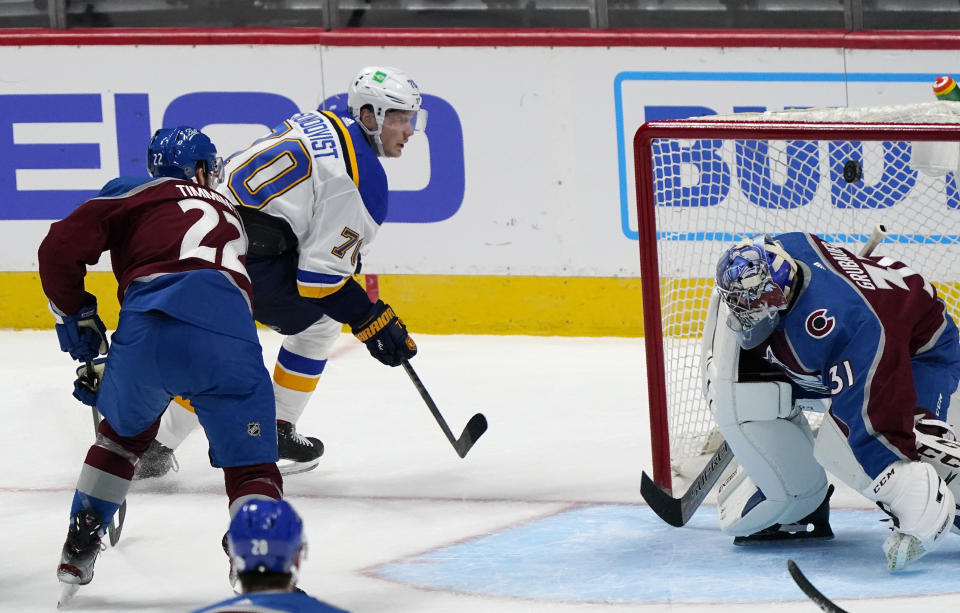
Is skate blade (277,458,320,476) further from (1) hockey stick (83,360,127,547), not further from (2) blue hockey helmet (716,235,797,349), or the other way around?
(2) blue hockey helmet (716,235,797,349)

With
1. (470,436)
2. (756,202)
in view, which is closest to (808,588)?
(470,436)

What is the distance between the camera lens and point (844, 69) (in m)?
5.42

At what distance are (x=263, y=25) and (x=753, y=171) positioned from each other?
7.08 feet

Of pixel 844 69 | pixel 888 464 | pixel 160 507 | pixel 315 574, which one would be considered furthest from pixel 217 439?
pixel 844 69

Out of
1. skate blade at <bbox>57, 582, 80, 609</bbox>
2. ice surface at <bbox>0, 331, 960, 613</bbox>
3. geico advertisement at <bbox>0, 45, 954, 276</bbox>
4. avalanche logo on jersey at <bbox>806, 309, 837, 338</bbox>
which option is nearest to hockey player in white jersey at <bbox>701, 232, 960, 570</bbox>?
avalanche logo on jersey at <bbox>806, 309, 837, 338</bbox>

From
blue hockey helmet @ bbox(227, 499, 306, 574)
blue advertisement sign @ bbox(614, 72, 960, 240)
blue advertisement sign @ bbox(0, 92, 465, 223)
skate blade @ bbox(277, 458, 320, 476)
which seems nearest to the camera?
blue hockey helmet @ bbox(227, 499, 306, 574)

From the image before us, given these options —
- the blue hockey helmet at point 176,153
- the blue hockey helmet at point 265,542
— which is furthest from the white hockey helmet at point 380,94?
the blue hockey helmet at point 265,542

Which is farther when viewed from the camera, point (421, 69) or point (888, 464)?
point (421, 69)

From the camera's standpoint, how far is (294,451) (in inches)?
165

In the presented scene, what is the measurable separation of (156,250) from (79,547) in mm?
620

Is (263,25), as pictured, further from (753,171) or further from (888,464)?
(888,464)

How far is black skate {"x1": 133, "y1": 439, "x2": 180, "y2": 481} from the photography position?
4.02m

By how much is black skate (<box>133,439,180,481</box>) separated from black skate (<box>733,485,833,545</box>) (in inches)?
62.1

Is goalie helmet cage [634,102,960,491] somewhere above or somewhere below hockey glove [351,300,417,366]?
above
